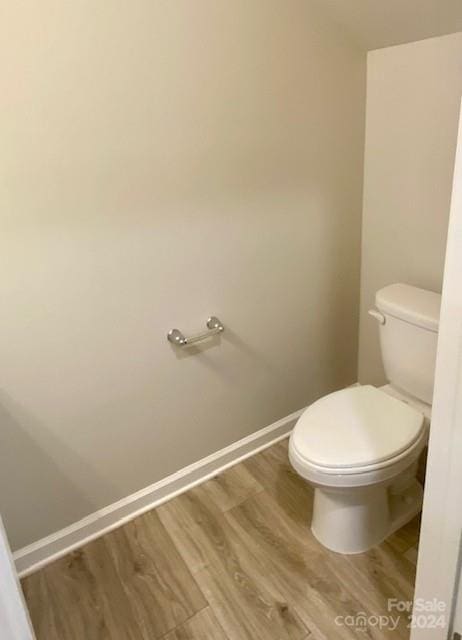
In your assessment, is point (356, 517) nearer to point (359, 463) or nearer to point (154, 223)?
point (359, 463)

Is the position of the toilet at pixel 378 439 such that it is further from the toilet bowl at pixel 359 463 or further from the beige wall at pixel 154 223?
the beige wall at pixel 154 223

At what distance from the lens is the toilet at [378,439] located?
1.46m

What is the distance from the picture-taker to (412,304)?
5.56 ft

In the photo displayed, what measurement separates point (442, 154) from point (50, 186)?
1.37m

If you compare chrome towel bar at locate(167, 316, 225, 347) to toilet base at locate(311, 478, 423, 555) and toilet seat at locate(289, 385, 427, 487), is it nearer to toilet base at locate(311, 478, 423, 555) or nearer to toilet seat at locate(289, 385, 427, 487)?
A: toilet seat at locate(289, 385, 427, 487)

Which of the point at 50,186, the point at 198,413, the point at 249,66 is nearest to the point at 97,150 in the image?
the point at 50,186

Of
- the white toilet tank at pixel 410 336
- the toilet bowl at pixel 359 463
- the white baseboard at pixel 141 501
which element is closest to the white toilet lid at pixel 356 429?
the toilet bowl at pixel 359 463

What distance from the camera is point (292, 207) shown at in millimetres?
1877

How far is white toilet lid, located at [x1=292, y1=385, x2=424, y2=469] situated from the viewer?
1454 millimetres

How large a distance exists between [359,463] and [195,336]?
0.74 meters

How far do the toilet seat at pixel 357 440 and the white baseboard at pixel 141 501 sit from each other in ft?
1.77

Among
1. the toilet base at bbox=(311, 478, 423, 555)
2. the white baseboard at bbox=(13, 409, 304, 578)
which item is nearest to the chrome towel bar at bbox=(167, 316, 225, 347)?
the white baseboard at bbox=(13, 409, 304, 578)

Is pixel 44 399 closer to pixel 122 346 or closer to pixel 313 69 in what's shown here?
pixel 122 346

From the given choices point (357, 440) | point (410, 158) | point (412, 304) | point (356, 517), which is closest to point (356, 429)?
point (357, 440)
